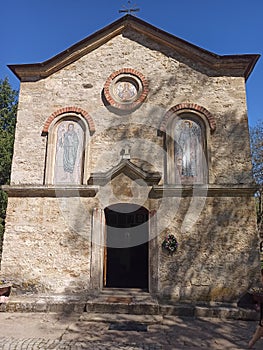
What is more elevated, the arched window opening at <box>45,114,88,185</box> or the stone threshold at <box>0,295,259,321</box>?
the arched window opening at <box>45,114,88,185</box>

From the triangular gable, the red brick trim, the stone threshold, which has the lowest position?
the stone threshold

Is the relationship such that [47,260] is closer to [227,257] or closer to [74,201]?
[74,201]

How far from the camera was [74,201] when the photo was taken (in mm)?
7598

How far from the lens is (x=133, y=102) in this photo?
834cm

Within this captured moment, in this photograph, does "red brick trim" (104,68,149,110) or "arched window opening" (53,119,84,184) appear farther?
"red brick trim" (104,68,149,110)

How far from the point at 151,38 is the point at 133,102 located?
7.13ft

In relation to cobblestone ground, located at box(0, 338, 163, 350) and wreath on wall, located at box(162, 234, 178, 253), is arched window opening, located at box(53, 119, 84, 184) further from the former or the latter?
cobblestone ground, located at box(0, 338, 163, 350)

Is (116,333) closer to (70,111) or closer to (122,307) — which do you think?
(122,307)

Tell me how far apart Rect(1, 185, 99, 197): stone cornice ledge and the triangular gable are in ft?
11.3

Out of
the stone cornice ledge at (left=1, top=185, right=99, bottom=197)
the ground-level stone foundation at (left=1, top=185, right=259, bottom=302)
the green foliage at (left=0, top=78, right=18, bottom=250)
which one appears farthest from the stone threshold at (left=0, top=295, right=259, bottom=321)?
the green foliage at (left=0, top=78, right=18, bottom=250)

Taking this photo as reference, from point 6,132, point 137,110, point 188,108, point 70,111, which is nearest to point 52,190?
point 70,111

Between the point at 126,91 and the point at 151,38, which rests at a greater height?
the point at 151,38

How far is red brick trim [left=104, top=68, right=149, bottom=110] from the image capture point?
326 inches

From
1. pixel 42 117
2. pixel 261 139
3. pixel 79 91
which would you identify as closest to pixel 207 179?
pixel 79 91
